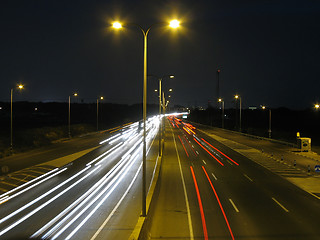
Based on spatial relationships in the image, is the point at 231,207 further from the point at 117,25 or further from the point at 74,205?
the point at 117,25

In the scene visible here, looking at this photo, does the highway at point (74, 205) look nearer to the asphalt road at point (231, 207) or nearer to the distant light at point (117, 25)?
the asphalt road at point (231, 207)

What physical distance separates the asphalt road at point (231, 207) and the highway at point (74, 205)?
66.5 inches

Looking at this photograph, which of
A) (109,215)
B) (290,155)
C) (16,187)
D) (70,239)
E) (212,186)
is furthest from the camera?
(290,155)

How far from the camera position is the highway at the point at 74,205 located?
12.0 m

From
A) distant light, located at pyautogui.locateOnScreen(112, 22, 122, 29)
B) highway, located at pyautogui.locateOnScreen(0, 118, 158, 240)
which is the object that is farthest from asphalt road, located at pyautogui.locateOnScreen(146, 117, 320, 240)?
distant light, located at pyautogui.locateOnScreen(112, 22, 122, 29)

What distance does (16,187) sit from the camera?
19250mm

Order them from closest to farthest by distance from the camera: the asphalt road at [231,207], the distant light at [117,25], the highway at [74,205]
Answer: the highway at [74,205], the asphalt road at [231,207], the distant light at [117,25]

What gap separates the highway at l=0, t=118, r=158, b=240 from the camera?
12047mm

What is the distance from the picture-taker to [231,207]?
15.8 metres

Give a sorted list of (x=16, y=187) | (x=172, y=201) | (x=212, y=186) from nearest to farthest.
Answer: (x=172, y=201) → (x=16, y=187) → (x=212, y=186)

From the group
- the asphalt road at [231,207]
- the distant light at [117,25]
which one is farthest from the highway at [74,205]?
the distant light at [117,25]

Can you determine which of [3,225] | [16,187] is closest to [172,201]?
[3,225]

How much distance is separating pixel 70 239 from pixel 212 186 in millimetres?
11830

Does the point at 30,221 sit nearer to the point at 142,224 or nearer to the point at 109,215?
the point at 109,215
